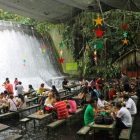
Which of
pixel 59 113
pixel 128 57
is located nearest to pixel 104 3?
pixel 128 57

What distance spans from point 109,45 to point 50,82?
222 inches

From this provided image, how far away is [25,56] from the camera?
976 inches

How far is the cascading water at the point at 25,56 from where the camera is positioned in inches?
898

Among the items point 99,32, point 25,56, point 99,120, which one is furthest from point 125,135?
point 25,56

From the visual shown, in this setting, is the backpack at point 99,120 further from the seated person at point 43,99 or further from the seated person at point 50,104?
the seated person at point 43,99

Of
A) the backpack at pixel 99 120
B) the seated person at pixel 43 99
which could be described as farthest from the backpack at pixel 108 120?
the seated person at pixel 43 99

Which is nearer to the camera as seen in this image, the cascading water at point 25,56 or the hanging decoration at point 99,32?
the hanging decoration at point 99,32

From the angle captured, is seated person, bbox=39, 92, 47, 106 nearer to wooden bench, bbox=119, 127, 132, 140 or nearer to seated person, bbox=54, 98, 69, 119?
seated person, bbox=54, 98, 69, 119

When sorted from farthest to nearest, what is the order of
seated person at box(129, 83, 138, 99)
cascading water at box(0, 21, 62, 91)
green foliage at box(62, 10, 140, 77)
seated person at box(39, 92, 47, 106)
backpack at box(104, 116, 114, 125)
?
cascading water at box(0, 21, 62, 91)
green foliage at box(62, 10, 140, 77)
seated person at box(39, 92, 47, 106)
seated person at box(129, 83, 138, 99)
backpack at box(104, 116, 114, 125)

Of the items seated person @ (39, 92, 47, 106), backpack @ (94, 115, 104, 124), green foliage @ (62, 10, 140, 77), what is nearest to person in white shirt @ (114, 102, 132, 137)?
backpack @ (94, 115, 104, 124)

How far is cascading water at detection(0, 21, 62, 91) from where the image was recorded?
22797mm

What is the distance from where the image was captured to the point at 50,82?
938 inches

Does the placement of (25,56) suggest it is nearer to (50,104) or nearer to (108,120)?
(50,104)

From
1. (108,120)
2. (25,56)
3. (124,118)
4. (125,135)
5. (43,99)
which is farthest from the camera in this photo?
(25,56)
